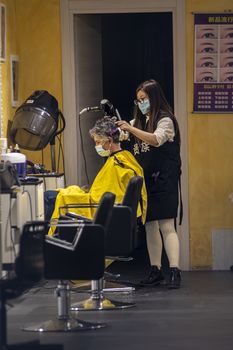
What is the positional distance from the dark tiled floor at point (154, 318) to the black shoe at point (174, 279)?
5 cm

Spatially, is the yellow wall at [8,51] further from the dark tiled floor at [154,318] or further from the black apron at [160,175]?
the dark tiled floor at [154,318]

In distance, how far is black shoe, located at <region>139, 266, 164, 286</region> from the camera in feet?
18.8

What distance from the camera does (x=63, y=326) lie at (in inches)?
129

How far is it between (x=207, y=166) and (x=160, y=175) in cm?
82

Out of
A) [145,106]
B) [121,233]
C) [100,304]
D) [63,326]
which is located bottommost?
[100,304]

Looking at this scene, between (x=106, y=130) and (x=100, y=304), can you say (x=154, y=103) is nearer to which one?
(x=106, y=130)

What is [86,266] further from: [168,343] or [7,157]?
[7,157]

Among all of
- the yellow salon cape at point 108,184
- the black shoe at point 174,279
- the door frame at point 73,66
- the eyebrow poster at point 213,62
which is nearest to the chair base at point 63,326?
the yellow salon cape at point 108,184

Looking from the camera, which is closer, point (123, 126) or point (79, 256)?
point (79, 256)

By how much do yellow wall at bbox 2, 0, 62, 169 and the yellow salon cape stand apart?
1155 millimetres

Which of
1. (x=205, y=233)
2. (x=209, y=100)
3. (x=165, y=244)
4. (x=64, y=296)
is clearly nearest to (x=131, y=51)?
(x=209, y=100)

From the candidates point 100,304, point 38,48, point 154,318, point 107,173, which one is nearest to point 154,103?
point 107,173

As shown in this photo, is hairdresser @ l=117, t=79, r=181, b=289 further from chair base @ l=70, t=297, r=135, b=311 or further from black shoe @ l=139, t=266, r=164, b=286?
chair base @ l=70, t=297, r=135, b=311

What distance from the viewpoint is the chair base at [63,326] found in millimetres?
2912
